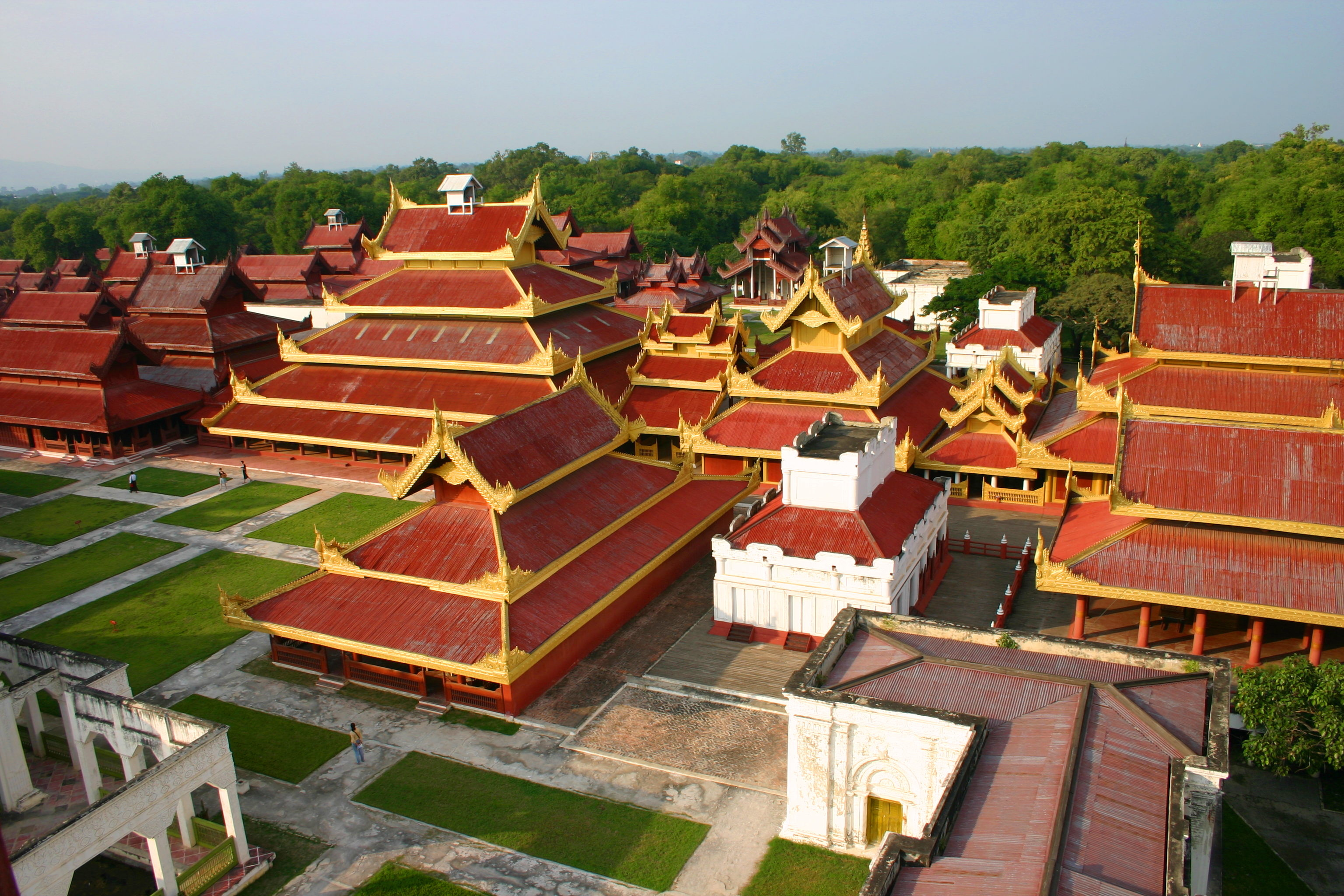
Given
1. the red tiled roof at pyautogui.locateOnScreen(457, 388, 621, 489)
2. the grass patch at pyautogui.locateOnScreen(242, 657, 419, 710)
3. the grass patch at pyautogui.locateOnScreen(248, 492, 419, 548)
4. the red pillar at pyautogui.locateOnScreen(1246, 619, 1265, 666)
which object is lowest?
the grass patch at pyautogui.locateOnScreen(242, 657, 419, 710)

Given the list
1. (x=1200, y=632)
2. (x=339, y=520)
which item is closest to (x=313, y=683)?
(x=339, y=520)

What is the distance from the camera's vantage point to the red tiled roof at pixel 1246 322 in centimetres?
2650

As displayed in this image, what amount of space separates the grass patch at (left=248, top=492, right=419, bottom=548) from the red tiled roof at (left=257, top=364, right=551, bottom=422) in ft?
12.4

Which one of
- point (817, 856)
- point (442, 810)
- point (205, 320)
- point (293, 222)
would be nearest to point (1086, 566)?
point (817, 856)

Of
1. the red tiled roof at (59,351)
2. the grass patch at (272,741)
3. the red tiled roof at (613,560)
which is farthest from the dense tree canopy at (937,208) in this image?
the grass patch at (272,741)

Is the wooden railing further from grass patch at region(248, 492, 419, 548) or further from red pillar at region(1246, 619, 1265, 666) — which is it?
grass patch at region(248, 492, 419, 548)

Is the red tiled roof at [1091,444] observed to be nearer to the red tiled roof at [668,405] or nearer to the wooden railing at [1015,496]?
the wooden railing at [1015,496]

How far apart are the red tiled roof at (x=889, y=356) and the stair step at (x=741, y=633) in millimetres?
10979

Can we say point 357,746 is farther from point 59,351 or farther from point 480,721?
point 59,351

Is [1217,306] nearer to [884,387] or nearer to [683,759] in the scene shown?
[884,387]

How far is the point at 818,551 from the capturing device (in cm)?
2202

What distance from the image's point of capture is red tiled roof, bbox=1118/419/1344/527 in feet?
64.7

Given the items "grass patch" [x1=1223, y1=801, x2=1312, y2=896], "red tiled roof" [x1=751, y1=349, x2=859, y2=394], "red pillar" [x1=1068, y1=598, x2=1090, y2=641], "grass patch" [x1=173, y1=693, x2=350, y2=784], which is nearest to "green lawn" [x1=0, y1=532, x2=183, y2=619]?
"grass patch" [x1=173, y1=693, x2=350, y2=784]

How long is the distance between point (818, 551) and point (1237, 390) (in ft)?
46.2
